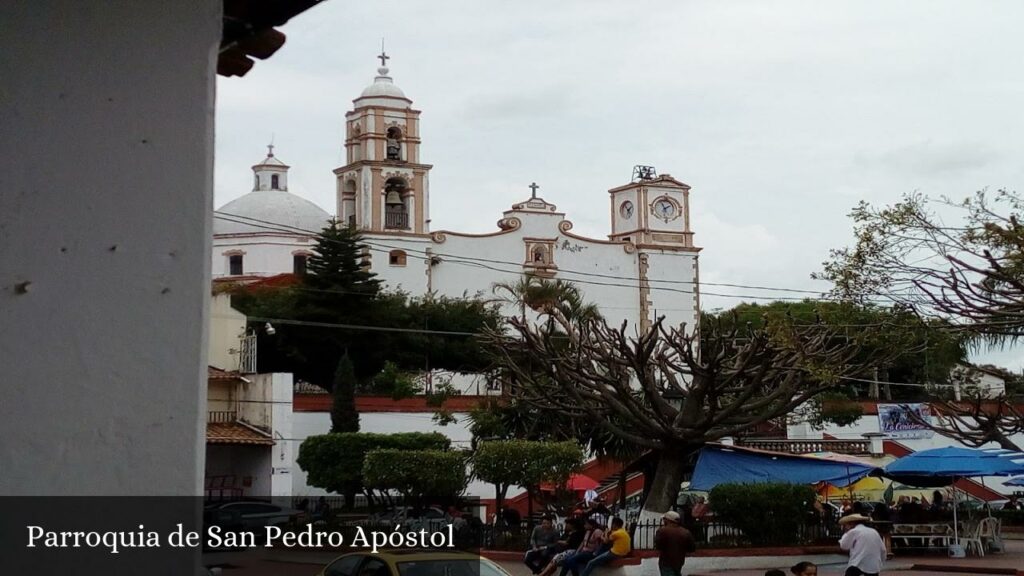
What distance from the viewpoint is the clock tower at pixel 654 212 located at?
68.4m

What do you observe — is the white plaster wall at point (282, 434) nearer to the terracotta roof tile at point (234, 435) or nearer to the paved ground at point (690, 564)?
the terracotta roof tile at point (234, 435)

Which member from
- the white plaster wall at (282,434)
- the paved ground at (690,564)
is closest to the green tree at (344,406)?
the white plaster wall at (282,434)

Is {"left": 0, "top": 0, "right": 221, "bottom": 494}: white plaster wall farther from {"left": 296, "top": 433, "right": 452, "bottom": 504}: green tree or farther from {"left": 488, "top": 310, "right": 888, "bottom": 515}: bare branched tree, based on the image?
{"left": 296, "top": 433, "right": 452, "bottom": 504}: green tree

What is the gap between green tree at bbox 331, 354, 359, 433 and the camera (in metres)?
37.5

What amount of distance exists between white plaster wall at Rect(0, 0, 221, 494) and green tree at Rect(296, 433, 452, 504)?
2802 centimetres

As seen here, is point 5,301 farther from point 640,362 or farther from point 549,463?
point 549,463

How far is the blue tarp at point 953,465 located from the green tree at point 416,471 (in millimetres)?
8170

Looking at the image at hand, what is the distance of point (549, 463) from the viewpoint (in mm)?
23094

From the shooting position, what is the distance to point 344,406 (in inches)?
1484

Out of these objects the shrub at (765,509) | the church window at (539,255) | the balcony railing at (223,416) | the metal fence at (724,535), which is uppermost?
the church window at (539,255)

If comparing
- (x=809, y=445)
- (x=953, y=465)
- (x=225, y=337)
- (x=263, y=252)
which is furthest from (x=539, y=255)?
(x=953, y=465)

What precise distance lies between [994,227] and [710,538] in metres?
9.77

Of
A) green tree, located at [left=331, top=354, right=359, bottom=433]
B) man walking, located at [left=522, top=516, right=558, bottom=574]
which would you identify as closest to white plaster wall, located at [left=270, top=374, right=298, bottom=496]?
green tree, located at [left=331, top=354, right=359, bottom=433]

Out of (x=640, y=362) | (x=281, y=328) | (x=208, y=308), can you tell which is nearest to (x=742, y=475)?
(x=640, y=362)
